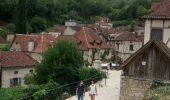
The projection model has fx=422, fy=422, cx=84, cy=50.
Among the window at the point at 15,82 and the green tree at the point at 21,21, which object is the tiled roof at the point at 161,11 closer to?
the window at the point at 15,82

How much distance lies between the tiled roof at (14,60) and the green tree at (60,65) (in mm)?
7746

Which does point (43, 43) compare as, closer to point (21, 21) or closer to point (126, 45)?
point (126, 45)

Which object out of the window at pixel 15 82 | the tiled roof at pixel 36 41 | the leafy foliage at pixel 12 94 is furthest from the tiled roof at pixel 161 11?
the tiled roof at pixel 36 41

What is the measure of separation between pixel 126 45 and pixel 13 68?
117ft

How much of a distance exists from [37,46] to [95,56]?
10.5m

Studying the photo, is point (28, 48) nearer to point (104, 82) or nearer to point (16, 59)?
point (16, 59)

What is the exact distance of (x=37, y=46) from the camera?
5550cm

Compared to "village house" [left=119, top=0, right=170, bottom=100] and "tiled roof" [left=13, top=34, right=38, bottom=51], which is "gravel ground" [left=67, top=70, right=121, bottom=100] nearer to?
"village house" [left=119, top=0, right=170, bottom=100]

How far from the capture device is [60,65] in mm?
31703

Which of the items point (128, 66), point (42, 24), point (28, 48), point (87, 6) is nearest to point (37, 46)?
point (28, 48)

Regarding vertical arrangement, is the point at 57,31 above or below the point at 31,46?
above

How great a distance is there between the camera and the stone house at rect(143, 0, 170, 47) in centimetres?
2867

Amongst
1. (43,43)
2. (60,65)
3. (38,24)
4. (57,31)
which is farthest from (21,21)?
(60,65)

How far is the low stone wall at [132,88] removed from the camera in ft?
83.0
